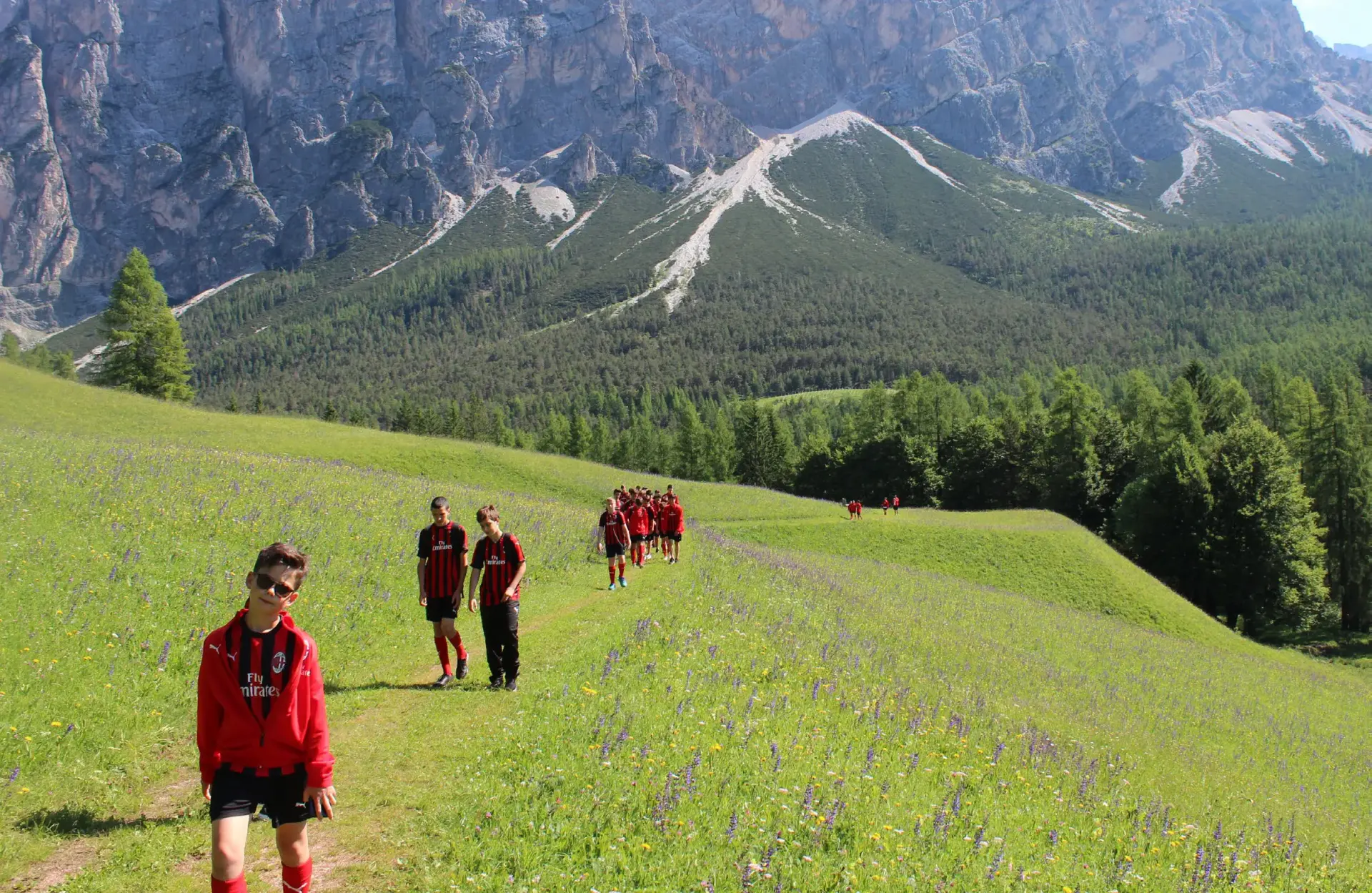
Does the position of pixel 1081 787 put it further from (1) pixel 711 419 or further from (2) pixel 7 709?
(1) pixel 711 419

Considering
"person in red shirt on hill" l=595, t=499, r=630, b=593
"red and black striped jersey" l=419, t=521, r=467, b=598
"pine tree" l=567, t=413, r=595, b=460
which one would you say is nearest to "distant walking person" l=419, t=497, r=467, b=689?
"red and black striped jersey" l=419, t=521, r=467, b=598

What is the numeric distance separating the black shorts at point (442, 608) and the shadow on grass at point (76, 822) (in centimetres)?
500

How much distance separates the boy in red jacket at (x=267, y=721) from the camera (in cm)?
601

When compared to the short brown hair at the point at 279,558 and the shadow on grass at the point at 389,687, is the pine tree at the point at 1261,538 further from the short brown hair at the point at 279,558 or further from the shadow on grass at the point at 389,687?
the short brown hair at the point at 279,558

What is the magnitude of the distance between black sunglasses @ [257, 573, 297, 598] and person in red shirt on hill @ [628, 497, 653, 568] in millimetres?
19800

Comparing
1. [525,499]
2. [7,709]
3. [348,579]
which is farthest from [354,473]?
[7,709]

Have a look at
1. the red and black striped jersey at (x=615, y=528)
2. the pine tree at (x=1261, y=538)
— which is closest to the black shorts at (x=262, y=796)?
the red and black striped jersey at (x=615, y=528)

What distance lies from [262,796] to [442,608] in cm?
705

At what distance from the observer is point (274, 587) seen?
237 inches

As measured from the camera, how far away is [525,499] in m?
37.8

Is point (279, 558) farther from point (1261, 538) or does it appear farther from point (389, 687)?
point (1261, 538)

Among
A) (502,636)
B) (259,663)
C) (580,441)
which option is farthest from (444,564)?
(580,441)

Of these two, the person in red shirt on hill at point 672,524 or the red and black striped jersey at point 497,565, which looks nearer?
the red and black striped jersey at point 497,565

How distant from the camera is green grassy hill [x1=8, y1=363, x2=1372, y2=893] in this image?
809cm
